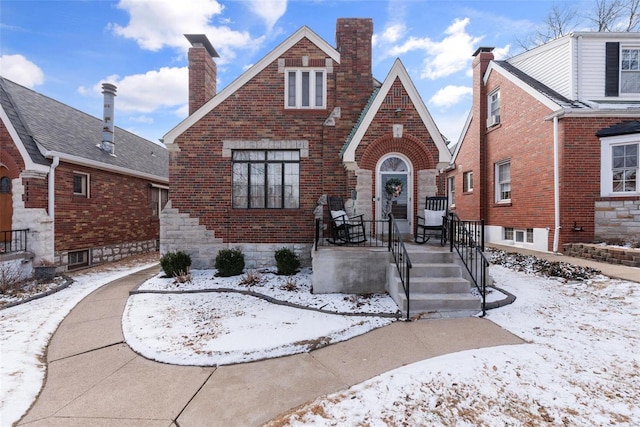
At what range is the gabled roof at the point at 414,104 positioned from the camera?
7.73 metres

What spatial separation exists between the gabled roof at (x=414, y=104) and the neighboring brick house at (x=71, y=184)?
Result: 9355 millimetres

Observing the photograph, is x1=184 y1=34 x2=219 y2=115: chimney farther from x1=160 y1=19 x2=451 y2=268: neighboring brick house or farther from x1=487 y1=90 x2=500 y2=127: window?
x1=487 y1=90 x2=500 y2=127: window

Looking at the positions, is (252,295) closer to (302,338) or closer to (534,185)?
(302,338)

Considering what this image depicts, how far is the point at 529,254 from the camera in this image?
9734mm

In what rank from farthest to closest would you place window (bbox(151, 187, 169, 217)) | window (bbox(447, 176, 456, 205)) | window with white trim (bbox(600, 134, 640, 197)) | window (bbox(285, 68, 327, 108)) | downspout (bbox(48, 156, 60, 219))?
window (bbox(447, 176, 456, 205)), window (bbox(151, 187, 169, 217)), window with white trim (bbox(600, 134, 640, 197)), downspout (bbox(48, 156, 60, 219)), window (bbox(285, 68, 327, 108))

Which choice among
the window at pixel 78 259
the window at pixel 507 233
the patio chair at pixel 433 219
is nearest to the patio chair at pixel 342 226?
the patio chair at pixel 433 219

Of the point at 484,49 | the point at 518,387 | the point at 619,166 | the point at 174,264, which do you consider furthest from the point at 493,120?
the point at 174,264

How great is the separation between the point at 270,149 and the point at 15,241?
8230 mm

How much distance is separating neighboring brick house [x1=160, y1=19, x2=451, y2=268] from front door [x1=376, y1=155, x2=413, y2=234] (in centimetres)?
109

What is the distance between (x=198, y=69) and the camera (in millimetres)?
9422

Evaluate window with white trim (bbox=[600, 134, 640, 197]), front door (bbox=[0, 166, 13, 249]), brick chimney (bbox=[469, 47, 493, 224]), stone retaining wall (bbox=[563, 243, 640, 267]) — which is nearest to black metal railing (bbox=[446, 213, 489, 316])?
stone retaining wall (bbox=[563, 243, 640, 267])

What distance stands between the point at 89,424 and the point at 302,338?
249 cm

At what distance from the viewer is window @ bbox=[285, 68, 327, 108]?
878cm

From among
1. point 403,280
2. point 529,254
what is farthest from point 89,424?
point 529,254
